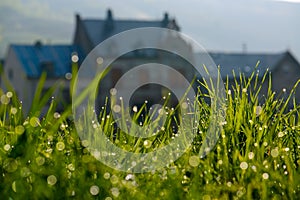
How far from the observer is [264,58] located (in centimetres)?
4538

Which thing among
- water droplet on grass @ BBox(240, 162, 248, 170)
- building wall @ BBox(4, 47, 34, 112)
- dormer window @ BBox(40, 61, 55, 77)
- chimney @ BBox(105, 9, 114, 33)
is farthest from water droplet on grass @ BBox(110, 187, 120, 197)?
chimney @ BBox(105, 9, 114, 33)

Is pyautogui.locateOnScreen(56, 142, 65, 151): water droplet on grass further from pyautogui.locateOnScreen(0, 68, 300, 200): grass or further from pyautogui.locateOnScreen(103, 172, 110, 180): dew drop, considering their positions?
pyautogui.locateOnScreen(103, 172, 110, 180): dew drop

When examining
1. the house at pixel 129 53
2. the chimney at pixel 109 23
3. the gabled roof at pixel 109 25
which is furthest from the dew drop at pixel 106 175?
the chimney at pixel 109 23

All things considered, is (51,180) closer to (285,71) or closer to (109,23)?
(285,71)

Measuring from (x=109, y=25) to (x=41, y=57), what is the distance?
222 inches

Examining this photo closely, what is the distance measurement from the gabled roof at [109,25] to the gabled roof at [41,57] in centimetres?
210

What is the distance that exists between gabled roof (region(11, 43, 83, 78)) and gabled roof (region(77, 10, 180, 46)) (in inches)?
82.9

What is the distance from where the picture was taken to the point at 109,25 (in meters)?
47.6

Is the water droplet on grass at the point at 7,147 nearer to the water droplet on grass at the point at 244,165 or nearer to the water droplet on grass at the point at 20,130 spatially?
the water droplet on grass at the point at 20,130

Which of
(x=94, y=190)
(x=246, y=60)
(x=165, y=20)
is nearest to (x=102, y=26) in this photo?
(x=165, y=20)

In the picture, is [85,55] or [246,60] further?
[85,55]

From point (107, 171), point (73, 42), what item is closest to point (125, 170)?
point (107, 171)

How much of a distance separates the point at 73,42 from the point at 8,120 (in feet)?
156

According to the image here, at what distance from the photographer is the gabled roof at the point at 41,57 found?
151ft
